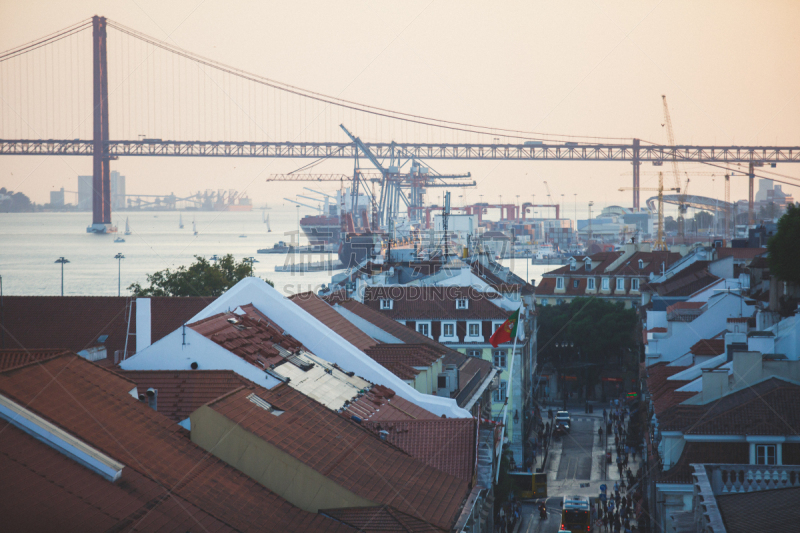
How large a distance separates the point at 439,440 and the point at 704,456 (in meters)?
3.27

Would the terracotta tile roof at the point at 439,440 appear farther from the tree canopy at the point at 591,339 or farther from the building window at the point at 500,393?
the tree canopy at the point at 591,339

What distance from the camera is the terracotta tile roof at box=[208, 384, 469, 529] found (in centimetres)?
665

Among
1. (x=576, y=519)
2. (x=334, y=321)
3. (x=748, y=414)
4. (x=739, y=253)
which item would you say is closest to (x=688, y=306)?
(x=576, y=519)

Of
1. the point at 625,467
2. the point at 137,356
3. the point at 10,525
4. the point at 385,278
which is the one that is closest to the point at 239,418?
the point at 10,525

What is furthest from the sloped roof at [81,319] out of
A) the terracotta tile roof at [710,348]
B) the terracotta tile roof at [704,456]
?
the terracotta tile roof at [704,456]

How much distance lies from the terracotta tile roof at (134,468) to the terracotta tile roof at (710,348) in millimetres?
9575

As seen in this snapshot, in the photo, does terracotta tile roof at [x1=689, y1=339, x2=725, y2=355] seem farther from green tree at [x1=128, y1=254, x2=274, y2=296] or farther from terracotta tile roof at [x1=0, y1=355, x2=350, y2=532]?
green tree at [x1=128, y1=254, x2=274, y2=296]

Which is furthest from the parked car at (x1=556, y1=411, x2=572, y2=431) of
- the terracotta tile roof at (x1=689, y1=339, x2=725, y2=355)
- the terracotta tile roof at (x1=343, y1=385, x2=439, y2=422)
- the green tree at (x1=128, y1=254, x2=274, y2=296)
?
the terracotta tile roof at (x1=343, y1=385, x2=439, y2=422)

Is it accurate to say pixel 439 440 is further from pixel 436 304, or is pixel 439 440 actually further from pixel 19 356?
pixel 436 304

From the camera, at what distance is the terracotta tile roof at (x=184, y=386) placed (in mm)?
7957

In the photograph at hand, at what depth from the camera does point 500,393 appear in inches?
811

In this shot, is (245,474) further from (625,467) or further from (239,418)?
Result: (625,467)

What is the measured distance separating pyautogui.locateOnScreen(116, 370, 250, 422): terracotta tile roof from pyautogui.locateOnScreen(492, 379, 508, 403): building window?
1227 cm

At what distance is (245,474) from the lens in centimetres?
660
